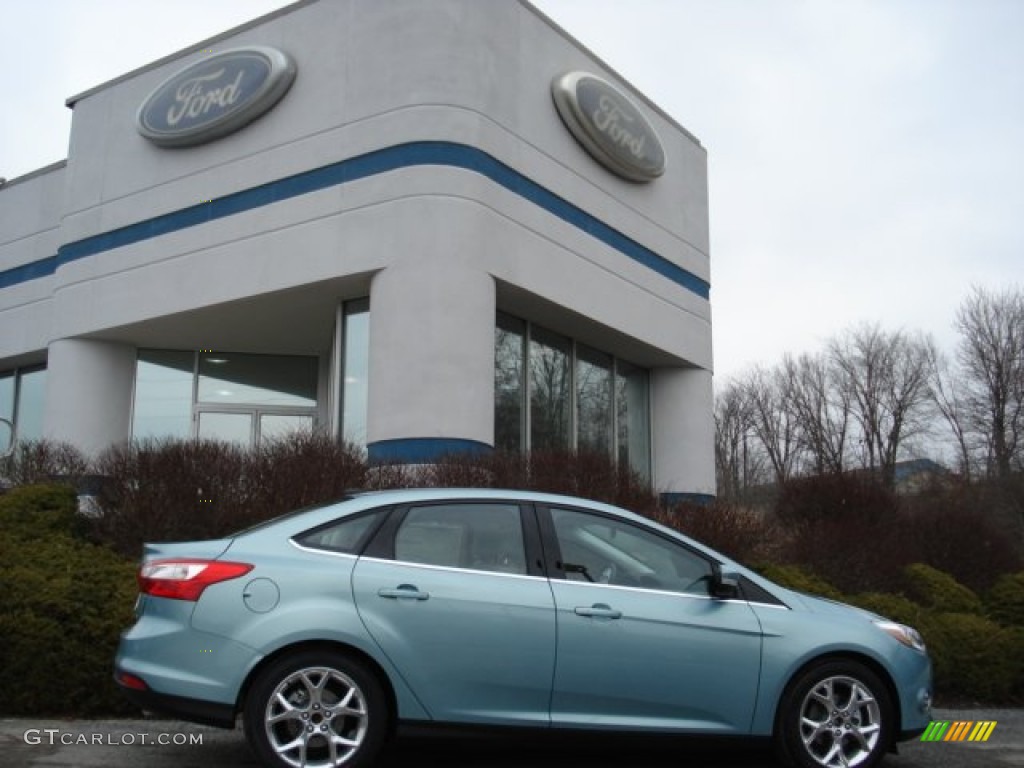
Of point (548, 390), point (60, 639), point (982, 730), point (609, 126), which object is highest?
point (609, 126)

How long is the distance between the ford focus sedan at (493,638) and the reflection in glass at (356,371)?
9349mm

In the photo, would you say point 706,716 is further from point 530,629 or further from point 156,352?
point 156,352

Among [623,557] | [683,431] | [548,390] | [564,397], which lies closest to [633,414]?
[683,431]

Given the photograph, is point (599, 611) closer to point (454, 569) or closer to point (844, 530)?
point (454, 569)

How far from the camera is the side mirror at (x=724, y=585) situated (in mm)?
5309

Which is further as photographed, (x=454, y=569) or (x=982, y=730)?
(x=982, y=730)

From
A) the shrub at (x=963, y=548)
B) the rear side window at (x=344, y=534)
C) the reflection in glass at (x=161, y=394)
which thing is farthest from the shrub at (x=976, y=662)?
the reflection in glass at (x=161, y=394)

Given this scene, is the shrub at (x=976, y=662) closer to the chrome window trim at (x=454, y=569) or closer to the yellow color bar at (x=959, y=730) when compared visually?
the yellow color bar at (x=959, y=730)

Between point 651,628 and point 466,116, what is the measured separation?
1079cm

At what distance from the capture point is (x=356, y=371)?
1503cm

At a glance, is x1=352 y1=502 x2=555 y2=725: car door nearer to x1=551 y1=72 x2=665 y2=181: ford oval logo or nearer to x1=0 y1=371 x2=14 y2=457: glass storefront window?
x1=551 y1=72 x2=665 y2=181: ford oval logo

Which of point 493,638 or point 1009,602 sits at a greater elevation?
point 1009,602

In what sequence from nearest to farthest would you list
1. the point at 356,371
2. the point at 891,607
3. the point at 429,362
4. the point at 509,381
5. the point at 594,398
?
the point at 891,607
the point at 429,362
the point at 356,371
the point at 509,381
the point at 594,398

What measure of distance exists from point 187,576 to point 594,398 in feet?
45.5
